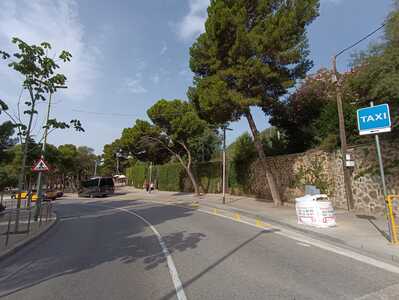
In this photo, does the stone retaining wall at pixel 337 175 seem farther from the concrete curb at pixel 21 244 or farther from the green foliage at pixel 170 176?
the green foliage at pixel 170 176

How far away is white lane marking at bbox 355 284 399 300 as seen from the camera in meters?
3.69

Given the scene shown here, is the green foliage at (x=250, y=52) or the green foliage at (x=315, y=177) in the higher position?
the green foliage at (x=250, y=52)

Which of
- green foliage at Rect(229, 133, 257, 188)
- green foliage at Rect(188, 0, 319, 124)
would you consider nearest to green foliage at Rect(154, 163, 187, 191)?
green foliage at Rect(229, 133, 257, 188)

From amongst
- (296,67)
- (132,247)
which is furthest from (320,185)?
(132,247)

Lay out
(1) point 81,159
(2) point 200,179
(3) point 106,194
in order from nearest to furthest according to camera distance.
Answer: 1. (2) point 200,179
2. (3) point 106,194
3. (1) point 81,159

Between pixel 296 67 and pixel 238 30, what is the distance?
394cm

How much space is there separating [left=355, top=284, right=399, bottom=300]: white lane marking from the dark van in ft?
109

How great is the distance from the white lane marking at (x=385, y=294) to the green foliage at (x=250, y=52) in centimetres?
1045

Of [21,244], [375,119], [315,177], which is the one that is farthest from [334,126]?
[21,244]

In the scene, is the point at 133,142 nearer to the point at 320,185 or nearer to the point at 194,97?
the point at 194,97

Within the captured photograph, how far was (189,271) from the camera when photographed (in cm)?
488

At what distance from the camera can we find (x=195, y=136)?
88.6 feet

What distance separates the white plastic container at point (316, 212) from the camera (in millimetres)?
8484

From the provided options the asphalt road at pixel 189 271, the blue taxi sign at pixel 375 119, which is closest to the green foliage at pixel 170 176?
the asphalt road at pixel 189 271
